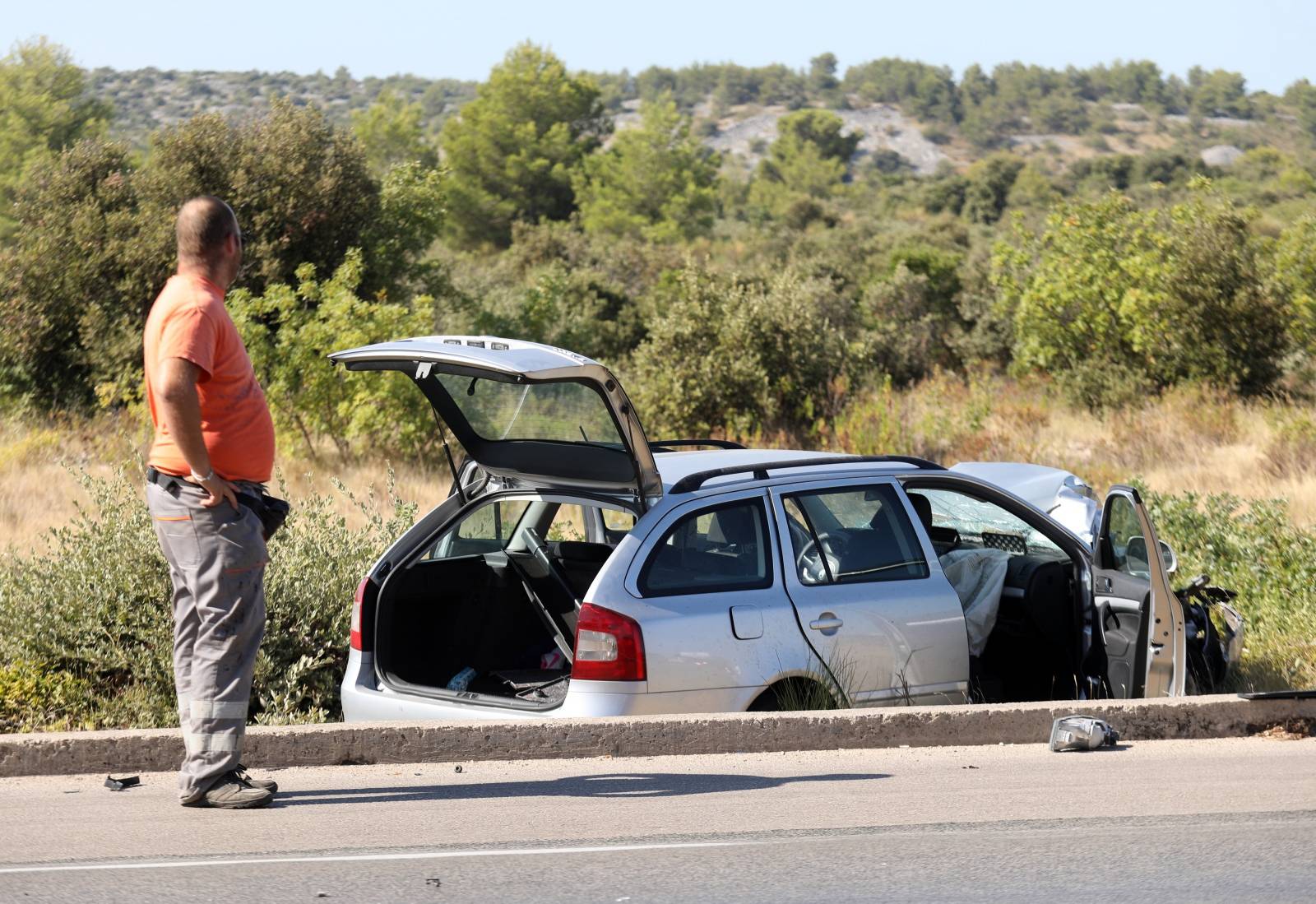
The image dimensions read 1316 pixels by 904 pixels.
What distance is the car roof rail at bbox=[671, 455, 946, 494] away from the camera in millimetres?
5793

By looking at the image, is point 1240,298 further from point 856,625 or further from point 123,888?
point 123,888

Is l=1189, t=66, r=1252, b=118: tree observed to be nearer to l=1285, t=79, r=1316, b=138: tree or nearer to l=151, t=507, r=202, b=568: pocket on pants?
l=1285, t=79, r=1316, b=138: tree

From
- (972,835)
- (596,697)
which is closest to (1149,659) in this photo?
(972,835)

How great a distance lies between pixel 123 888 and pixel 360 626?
2019 mm

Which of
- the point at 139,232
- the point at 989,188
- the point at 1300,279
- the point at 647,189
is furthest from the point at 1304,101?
the point at 139,232

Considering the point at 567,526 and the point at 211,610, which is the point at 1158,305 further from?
the point at 211,610

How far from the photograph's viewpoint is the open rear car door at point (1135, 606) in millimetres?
6148

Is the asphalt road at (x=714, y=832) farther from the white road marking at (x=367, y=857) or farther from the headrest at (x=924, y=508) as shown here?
the headrest at (x=924, y=508)

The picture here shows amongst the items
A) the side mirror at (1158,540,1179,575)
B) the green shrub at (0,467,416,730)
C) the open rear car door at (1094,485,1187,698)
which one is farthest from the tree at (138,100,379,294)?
Answer: the side mirror at (1158,540,1179,575)

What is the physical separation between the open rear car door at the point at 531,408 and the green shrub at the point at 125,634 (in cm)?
191

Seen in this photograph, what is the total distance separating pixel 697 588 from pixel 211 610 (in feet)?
6.33

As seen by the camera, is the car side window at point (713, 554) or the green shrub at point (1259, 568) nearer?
the car side window at point (713, 554)

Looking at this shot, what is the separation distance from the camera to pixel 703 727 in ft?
18.6

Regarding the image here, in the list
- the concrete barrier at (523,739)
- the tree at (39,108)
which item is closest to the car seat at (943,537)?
the concrete barrier at (523,739)
